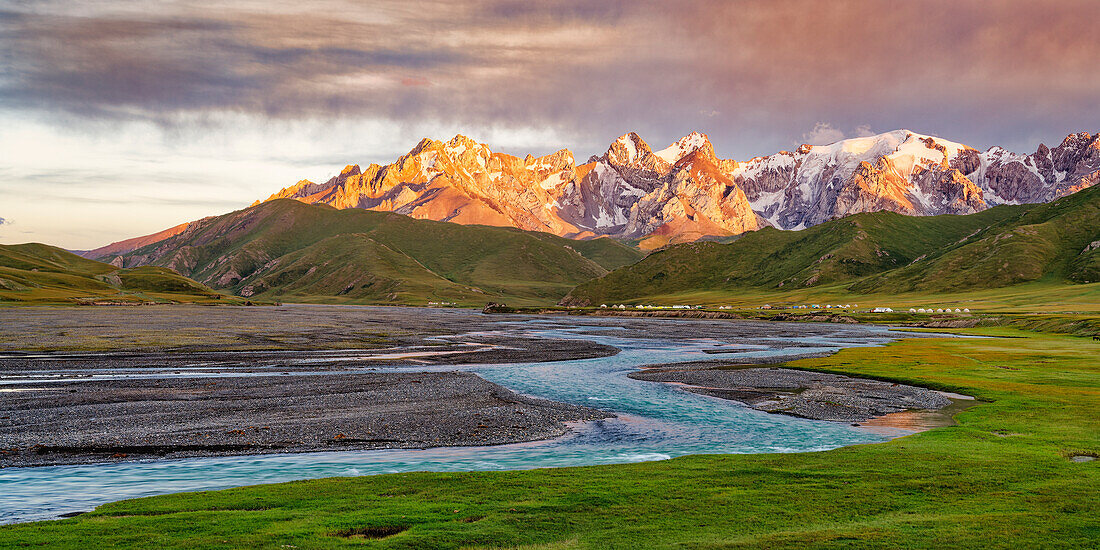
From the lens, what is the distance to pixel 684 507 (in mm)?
19406

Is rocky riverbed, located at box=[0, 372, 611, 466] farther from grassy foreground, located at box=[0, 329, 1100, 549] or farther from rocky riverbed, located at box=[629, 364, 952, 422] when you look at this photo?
rocky riverbed, located at box=[629, 364, 952, 422]

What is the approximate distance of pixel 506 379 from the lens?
59750mm

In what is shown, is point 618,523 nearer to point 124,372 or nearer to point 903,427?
point 903,427

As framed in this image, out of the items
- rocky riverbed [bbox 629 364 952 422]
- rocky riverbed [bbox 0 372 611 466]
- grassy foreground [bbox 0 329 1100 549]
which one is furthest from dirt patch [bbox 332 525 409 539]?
rocky riverbed [bbox 629 364 952 422]

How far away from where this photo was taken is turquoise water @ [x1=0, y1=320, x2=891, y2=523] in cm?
2344

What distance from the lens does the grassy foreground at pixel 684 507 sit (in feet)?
53.2

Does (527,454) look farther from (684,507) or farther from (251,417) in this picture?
(251,417)

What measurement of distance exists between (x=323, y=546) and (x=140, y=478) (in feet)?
44.5

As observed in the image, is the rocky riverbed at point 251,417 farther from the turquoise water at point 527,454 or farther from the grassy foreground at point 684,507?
the grassy foreground at point 684,507

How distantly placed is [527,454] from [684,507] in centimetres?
1223

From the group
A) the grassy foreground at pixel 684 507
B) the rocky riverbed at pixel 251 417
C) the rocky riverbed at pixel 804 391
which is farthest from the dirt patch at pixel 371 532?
the rocky riverbed at pixel 804 391

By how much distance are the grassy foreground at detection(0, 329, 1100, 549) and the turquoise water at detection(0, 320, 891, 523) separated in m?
3.15

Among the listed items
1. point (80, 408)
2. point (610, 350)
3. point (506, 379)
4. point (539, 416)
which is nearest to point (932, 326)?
point (610, 350)

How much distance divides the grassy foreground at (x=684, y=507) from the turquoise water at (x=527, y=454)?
10.3ft
